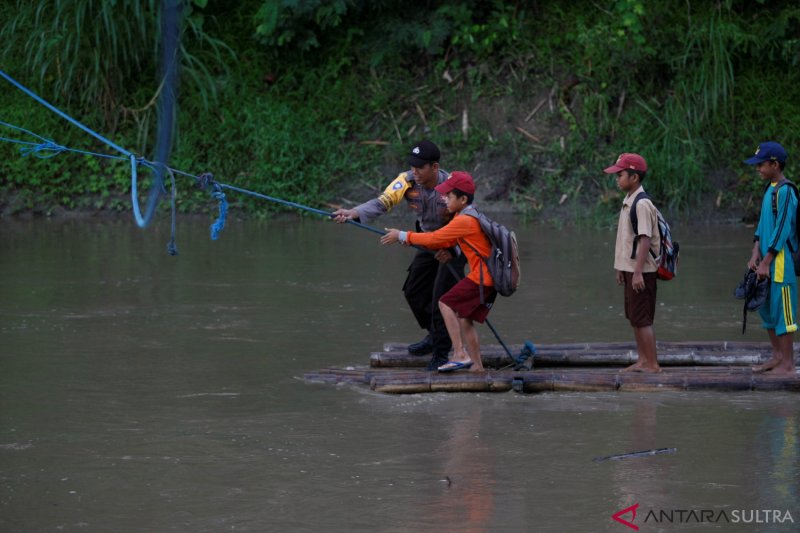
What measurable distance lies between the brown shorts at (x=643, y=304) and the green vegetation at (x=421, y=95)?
7.92 meters

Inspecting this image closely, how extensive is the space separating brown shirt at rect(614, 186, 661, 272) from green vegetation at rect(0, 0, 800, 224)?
308 inches

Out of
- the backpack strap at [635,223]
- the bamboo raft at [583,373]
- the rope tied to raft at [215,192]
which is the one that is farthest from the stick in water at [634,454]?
the rope tied to raft at [215,192]

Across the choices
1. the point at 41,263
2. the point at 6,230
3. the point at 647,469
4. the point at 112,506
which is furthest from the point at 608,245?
the point at 112,506

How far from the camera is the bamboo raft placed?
7543 millimetres

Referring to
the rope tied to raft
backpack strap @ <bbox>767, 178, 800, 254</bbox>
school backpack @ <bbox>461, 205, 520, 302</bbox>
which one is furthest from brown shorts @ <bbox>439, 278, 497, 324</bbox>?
backpack strap @ <bbox>767, 178, 800, 254</bbox>

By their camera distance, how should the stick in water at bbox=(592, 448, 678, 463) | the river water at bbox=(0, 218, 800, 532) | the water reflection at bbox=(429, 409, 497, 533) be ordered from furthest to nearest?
the stick in water at bbox=(592, 448, 678, 463)
the river water at bbox=(0, 218, 800, 532)
the water reflection at bbox=(429, 409, 497, 533)

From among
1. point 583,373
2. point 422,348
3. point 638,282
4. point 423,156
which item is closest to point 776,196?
point 638,282

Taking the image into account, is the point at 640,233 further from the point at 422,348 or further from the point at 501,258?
the point at 422,348

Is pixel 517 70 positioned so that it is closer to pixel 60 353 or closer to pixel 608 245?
pixel 608 245

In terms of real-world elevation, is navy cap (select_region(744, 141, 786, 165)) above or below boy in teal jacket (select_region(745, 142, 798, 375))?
above

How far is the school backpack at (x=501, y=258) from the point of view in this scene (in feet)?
25.5

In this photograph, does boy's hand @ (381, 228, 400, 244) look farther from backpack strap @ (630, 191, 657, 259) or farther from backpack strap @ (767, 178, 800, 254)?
backpack strap @ (767, 178, 800, 254)

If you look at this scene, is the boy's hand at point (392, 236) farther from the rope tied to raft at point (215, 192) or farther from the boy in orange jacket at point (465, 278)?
the rope tied to raft at point (215, 192)

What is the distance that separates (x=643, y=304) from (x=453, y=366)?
1.22 metres
